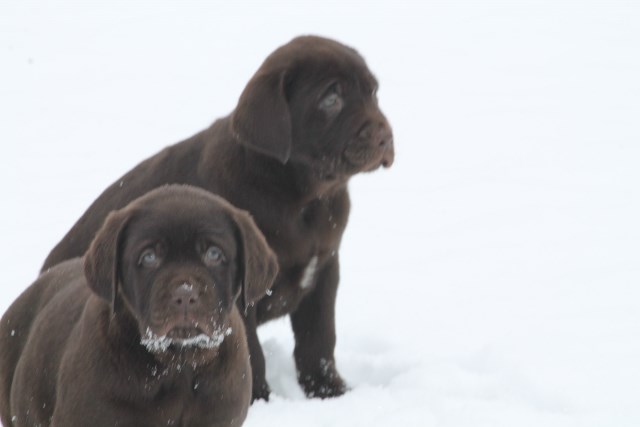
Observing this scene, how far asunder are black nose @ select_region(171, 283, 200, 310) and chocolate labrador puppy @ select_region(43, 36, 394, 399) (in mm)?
1970

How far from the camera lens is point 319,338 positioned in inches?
292

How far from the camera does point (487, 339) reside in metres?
8.00

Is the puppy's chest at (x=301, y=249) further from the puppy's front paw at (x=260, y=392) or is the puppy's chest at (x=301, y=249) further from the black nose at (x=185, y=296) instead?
the black nose at (x=185, y=296)

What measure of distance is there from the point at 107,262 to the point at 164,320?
35 centimetres

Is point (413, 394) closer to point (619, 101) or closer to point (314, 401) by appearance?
point (314, 401)

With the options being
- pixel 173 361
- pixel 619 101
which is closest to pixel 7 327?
pixel 173 361

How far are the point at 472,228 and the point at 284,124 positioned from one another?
366cm

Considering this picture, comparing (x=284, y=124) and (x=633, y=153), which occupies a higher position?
(x=284, y=124)

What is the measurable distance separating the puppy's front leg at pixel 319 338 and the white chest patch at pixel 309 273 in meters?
0.16

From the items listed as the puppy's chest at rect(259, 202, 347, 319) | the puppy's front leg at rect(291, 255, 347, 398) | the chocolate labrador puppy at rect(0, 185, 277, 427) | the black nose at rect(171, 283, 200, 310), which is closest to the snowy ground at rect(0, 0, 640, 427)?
the puppy's front leg at rect(291, 255, 347, 398)

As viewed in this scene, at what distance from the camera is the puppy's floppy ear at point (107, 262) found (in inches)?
200

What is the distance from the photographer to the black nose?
4.84 m

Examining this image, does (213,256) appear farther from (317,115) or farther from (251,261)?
(317,115)

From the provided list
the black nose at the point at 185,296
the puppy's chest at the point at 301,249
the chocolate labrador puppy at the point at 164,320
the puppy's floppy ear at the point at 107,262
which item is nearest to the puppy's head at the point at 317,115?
the puppy's chest at the point at 301,249
